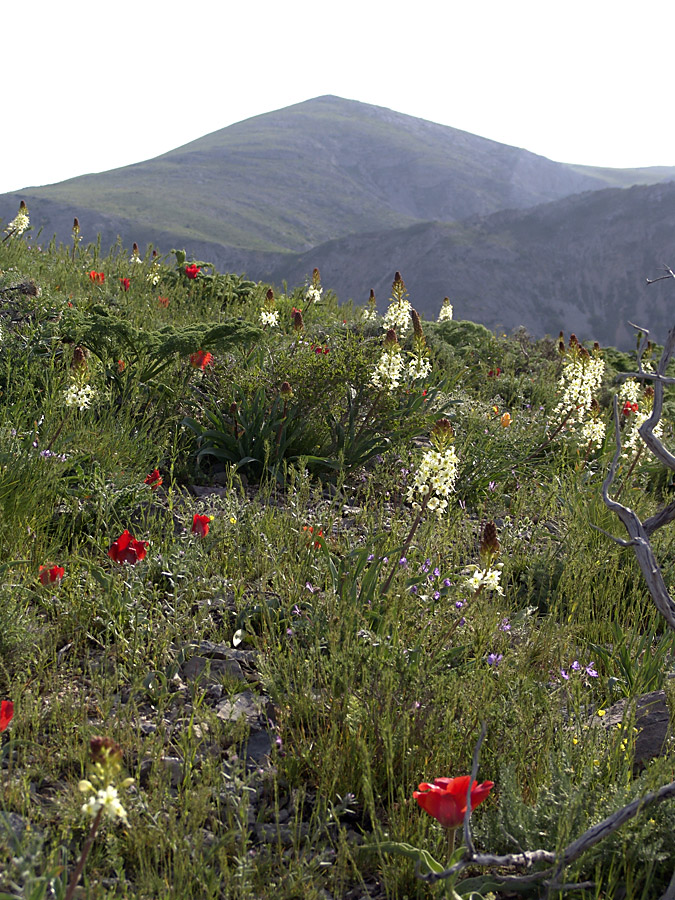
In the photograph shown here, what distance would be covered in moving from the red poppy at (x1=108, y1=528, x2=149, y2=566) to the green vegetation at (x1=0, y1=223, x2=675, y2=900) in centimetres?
1

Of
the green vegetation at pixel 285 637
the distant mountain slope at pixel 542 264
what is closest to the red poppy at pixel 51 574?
the green vegetation at pixel 285 637

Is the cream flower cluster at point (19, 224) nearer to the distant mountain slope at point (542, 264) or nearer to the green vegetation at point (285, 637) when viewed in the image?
the green vegetation at point (285, 637)

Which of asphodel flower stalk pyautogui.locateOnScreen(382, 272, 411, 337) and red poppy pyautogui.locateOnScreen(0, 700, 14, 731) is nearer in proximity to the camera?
red poppy pyautogui.locateOnScreen(0, 700, 14, 731)

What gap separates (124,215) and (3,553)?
108654 mm

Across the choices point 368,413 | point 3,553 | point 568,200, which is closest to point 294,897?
point 3,553

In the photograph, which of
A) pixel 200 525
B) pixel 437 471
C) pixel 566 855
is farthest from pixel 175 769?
pixel 437 471

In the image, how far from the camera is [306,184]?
152m

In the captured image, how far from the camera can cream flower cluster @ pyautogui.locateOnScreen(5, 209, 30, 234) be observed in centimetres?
708

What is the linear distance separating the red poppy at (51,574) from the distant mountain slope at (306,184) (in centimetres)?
10016

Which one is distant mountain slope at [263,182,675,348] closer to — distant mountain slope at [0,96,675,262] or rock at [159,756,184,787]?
distant mountain slope at [0,96,675,262]

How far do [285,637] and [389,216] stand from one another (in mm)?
149636

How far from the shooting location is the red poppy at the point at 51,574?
7.86ft

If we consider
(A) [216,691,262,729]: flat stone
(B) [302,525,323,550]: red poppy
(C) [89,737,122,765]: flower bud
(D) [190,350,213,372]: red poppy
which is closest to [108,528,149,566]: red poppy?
(A) [216,691,262,729]: flat stone

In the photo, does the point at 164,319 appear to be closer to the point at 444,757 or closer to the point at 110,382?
the point at 110,382
